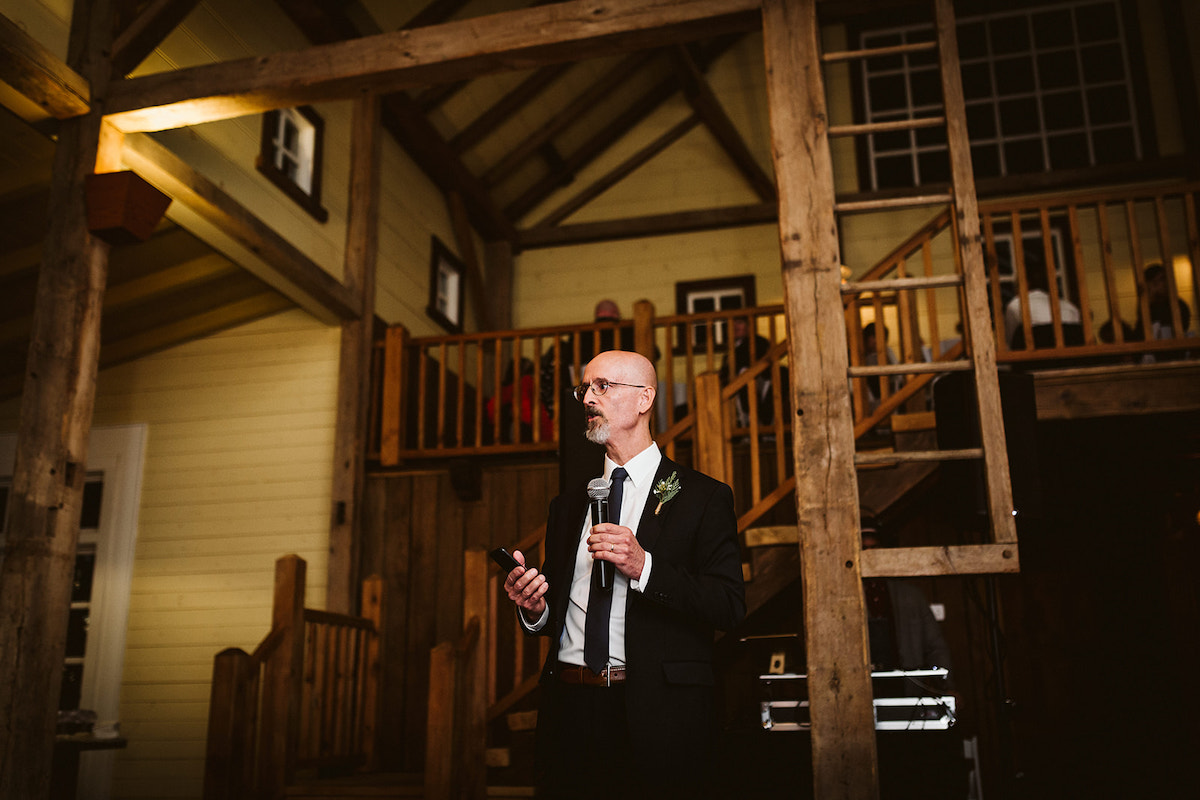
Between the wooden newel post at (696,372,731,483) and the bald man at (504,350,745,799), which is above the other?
the wooden newel post at (696,372,731,483)

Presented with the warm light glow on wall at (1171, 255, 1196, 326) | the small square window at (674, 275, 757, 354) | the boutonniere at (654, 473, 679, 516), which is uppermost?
the small square window at (674, 275, 757, 354)

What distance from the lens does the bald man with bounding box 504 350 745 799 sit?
7.27ft

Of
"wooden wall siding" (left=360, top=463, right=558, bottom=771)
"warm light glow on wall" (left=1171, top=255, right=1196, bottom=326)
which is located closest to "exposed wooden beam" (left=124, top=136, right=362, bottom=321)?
"wooden wall siding" (left=360, top=463, right=558, bottom=771)

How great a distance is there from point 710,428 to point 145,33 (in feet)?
11.3

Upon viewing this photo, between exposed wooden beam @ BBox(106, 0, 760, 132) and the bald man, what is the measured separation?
229cm

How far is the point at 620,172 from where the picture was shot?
9.92 meters

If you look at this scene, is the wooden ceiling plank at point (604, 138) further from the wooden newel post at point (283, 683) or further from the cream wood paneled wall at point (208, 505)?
the wooden newel post at point (283, 683)

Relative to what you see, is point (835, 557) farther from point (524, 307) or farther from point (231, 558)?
point (524, 307)

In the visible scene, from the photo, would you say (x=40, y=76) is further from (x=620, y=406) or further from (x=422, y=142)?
(x=422, y=142)

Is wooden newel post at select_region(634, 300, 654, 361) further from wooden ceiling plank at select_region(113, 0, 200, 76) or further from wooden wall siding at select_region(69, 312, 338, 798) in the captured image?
wooden ceiling plank at select_region(113, 0, 200, 76)

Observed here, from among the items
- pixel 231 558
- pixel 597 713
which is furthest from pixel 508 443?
pixel 597 713

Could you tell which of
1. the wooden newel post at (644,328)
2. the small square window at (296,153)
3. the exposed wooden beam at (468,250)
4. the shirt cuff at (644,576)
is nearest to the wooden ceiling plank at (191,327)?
the small square window at (296,153)

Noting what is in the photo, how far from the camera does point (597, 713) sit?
2.27 m

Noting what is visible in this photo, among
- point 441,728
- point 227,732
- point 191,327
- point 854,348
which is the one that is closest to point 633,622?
point 441,728
